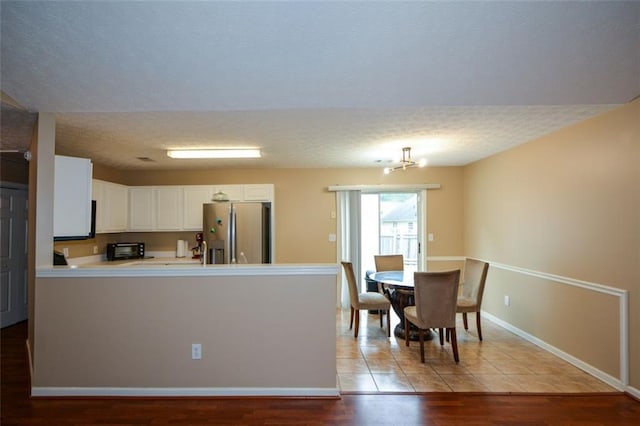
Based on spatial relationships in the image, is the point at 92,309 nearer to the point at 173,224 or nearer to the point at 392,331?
the point at 173,224

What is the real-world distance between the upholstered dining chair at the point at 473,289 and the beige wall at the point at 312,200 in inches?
49.5

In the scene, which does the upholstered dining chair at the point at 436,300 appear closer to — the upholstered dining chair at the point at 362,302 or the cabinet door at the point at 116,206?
the upholstered dining chair at the point at 362,302

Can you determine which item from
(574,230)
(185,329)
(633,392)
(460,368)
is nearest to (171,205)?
(185,329)

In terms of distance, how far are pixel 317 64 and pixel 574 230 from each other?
9.55ft

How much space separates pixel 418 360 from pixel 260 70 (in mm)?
3024

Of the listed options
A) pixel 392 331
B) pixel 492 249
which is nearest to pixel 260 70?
pixel 392 331

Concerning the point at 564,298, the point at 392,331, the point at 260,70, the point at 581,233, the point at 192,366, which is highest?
the point at 260,70

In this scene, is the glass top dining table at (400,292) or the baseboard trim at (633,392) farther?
the glass top dining table at (400,292)

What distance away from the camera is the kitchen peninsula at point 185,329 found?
2.59 meters

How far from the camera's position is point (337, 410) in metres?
2.38

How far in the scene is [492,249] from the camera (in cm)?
459

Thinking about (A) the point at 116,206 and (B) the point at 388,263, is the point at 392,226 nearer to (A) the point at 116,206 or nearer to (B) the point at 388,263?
(B) the point at 388,263

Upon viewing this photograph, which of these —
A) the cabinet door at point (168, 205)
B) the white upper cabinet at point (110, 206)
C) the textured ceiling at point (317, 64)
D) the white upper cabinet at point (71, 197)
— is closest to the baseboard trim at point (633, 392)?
the textured ceiling at point (317, 64)

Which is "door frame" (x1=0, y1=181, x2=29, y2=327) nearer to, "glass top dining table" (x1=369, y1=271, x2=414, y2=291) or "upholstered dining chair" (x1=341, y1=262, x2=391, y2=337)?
"upholstered dining chair" (x1=341, y1=262, x2=391, y2=337)
